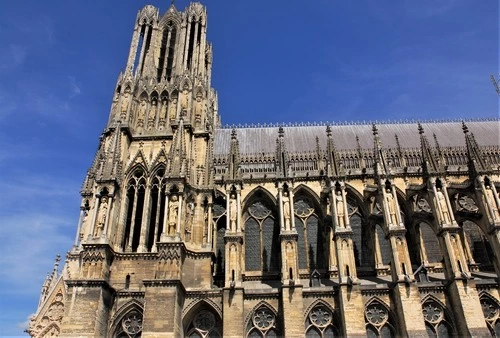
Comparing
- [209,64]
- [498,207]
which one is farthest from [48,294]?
[498,207]

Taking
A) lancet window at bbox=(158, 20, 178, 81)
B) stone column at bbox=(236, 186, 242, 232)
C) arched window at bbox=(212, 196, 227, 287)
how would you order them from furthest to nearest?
1. lancet window at bbox=(158, 20, 178, 81)
2. arched window at bbox=(212, 196, 227, 287)
3. stone column at bbox=(236, 186, 242, 232)

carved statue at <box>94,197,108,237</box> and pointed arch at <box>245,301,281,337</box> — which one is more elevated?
carved statue at <box>94,197,108,237</box>

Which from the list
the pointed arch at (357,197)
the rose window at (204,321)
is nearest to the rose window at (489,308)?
the pointed arch at (357,197)

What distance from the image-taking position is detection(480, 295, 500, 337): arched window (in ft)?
63.5

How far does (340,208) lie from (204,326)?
8.75 m

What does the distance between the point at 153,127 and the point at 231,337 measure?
12.5m

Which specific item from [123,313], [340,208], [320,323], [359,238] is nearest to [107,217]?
[123,313]

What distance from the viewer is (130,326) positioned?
1938 centimetres

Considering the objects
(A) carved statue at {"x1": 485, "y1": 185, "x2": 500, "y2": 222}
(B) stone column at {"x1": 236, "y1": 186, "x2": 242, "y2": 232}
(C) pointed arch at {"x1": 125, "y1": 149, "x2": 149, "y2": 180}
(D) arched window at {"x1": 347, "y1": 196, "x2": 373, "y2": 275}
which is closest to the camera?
(A) carved statue at {"x1": 485, "y1": 185, "x2": 500, "y2": 222}

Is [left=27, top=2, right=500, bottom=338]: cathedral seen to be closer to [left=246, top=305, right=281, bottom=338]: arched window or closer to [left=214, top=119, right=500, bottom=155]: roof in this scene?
[left=246, top=305, right=281, bottom=338]: arched window

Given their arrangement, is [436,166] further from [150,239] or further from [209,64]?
[209,64]

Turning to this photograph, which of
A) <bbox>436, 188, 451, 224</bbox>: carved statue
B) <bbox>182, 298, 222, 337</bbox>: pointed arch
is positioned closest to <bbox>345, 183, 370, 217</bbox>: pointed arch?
<bbox>436, 188, 451, 224</bbox>: carved statue

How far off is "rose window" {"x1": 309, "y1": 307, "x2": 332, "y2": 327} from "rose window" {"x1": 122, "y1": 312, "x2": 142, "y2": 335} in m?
7.77

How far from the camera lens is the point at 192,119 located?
81.8 ft
